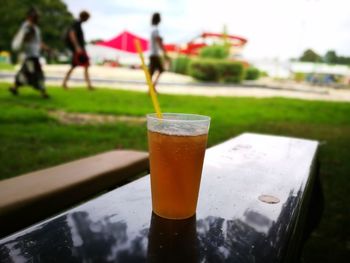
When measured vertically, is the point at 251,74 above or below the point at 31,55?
below

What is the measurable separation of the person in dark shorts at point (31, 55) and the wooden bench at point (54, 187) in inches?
238

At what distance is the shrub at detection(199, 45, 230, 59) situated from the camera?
21094 millimetres

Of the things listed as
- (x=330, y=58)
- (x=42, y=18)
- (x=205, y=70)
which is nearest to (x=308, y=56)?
(x=330, y=58)

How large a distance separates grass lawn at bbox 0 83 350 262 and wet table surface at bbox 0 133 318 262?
132cm

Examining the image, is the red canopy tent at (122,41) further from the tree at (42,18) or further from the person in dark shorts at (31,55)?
the tree at (42,18)

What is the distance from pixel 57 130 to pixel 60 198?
3.59 meters

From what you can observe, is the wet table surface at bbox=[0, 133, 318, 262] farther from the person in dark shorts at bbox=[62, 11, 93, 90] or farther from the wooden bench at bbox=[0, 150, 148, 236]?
the person in dark shorts at bbox=[62, 11, 93, 90]

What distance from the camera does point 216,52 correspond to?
832 inches

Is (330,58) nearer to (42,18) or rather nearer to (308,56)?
(308,56)

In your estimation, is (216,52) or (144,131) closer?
(144,131)

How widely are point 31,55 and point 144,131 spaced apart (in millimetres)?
3828

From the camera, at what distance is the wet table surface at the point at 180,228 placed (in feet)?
2.32

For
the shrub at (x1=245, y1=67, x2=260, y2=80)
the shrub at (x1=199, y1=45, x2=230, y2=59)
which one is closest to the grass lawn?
the shrub at (x1=199, y1=45, x2=230, y2=59)

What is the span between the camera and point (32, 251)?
690mm
